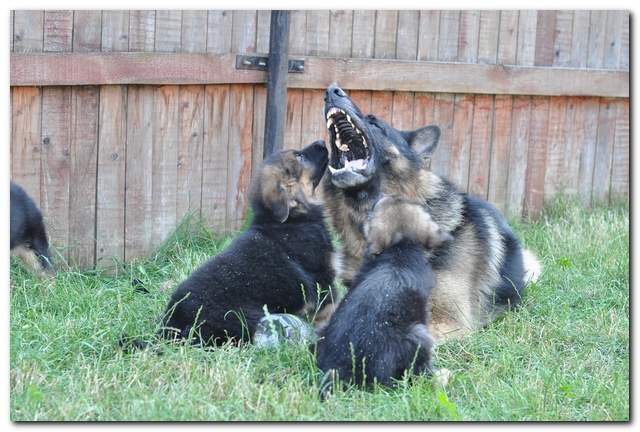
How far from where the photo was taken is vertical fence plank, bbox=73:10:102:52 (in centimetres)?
570

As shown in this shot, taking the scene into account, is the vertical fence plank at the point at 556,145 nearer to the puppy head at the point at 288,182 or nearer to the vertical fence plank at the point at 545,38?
the vertical fence plank at the point at 545,38

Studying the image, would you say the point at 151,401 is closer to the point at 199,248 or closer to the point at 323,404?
the point at 323,404

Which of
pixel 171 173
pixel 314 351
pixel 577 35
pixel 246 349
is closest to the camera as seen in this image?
pixel 314 351

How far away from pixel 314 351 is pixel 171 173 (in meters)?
2.96

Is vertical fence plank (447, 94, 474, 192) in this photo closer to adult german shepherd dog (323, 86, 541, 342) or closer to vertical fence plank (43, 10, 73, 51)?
adult german shepherd dog (323, 86, 541, 342)

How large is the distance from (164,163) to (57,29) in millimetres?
1373

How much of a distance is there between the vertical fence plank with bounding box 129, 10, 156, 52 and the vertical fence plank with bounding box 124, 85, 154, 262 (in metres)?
0.33

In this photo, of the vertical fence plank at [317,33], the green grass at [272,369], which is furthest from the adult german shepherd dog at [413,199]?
the vertical fence plank at [317,33]

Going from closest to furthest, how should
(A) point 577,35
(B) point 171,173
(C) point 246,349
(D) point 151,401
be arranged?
1. (D) point 151,401
2. (C) point 246,349
3. (B) point 171,173
4. (A) point 577,35

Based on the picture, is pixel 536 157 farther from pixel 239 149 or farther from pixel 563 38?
pixel 239 149

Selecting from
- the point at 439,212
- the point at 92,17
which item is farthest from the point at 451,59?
the point at 92,17

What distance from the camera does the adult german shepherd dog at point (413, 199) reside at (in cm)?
484

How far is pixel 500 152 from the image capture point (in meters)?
7.98

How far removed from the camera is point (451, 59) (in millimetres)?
7480
